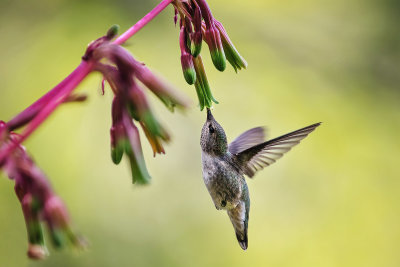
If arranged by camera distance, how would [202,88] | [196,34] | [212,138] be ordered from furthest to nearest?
[212,138] → [202,88] → [196,34]

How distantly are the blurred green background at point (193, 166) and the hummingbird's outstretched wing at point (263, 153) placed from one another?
7.27ft

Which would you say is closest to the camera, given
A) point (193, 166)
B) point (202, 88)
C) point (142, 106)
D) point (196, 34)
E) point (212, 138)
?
point (142, 106)

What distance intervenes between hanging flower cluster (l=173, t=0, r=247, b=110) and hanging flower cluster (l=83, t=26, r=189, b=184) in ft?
1.01

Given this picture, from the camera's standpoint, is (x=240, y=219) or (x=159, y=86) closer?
(x=159, y=86)

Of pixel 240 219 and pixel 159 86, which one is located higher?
pixel 159 86

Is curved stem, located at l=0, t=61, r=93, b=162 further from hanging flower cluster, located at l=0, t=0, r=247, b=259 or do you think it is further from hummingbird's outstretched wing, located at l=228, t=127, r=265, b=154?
hummingbird's outstretched wing, located at l=228, t=127, r=265, b=154

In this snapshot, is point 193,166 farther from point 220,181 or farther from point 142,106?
point 142,106

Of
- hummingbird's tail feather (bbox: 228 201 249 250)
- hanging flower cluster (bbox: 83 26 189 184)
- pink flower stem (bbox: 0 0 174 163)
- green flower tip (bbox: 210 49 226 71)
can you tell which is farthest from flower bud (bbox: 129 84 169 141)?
hummingbird's tail feather (bbox: 228 201 249 250)

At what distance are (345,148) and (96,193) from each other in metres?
2.25

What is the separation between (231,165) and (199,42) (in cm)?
111

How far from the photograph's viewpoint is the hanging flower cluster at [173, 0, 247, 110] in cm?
149

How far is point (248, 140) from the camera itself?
2.79 m

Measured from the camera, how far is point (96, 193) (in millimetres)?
4938

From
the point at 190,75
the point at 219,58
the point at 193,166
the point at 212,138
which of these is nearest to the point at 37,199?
the point at 190,75
